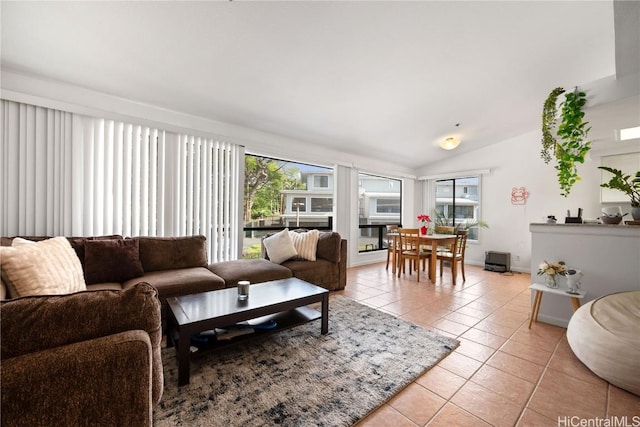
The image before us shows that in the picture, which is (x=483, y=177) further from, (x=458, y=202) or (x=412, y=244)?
(x=412, y=244)

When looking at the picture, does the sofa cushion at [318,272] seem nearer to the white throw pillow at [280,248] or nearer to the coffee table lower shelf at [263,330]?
the white throw pillow at [280,248]

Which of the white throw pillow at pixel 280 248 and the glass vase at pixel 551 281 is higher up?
the white throw pillow at pixel 280 248

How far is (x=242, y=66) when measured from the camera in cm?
259

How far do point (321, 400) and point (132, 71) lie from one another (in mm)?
3197

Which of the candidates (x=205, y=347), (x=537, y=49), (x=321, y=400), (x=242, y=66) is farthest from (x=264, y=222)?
(x=537, y=49)

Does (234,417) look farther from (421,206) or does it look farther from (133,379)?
(421,206)

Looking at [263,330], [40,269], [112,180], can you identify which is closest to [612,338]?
[263,330]

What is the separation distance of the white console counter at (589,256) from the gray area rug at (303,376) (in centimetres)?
132

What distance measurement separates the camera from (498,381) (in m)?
1.76

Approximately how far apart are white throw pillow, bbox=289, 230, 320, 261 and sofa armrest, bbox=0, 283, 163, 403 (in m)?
2.58

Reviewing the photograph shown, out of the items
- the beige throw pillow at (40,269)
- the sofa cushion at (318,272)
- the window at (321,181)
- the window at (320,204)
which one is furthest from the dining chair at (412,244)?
the beige throw pillow at (40,269)

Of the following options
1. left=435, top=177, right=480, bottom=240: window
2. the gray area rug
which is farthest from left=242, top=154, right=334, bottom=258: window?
the gray area rug

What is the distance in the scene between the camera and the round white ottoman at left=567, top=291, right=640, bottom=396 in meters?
1.61

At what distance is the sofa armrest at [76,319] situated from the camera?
2.64 feet
